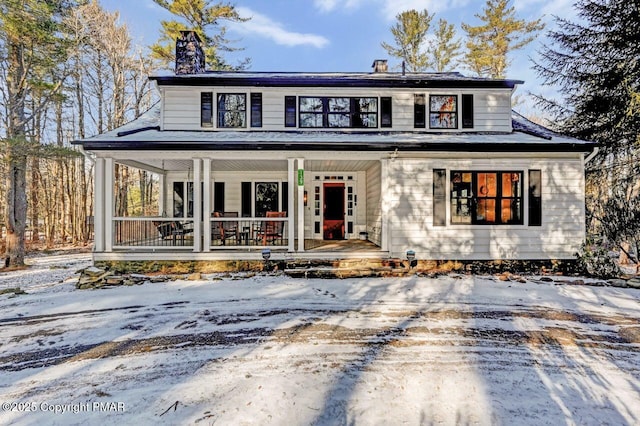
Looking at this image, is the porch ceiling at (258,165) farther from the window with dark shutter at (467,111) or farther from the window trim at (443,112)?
the window with dark shutter at (467,111)

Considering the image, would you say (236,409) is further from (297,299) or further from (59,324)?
(59,324)

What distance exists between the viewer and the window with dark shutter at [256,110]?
9680mm

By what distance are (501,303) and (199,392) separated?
5.25 metres

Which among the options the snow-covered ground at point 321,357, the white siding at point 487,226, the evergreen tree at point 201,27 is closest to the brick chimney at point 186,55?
the white siding at point 487,226

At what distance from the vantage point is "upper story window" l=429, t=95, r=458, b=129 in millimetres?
9656

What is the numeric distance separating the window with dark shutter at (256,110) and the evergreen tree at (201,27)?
12456 mm

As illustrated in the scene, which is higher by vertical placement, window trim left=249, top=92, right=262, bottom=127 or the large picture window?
window trim left=249, top=92, right=262, bottom=127

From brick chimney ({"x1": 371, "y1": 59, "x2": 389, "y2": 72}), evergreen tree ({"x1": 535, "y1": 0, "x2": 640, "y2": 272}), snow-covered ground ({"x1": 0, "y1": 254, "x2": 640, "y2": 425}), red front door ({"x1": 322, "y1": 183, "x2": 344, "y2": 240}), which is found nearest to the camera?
snow-covered ground ({"x1": 0, "y1": 254, "x2": 640, "y2": 425})

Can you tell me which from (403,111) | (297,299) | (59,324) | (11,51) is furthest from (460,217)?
(11,51)

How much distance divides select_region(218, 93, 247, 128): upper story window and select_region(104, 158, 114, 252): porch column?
320 cm

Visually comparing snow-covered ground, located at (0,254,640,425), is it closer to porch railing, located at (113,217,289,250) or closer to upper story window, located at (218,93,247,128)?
porch railing, located at (113,217,289,250)

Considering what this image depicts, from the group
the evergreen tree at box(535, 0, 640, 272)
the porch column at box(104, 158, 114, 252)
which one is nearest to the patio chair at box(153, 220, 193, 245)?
the porch column at box(104, 158, 114, 252)

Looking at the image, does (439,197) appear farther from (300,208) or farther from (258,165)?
(258,165)

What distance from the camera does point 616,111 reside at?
9625 mm
